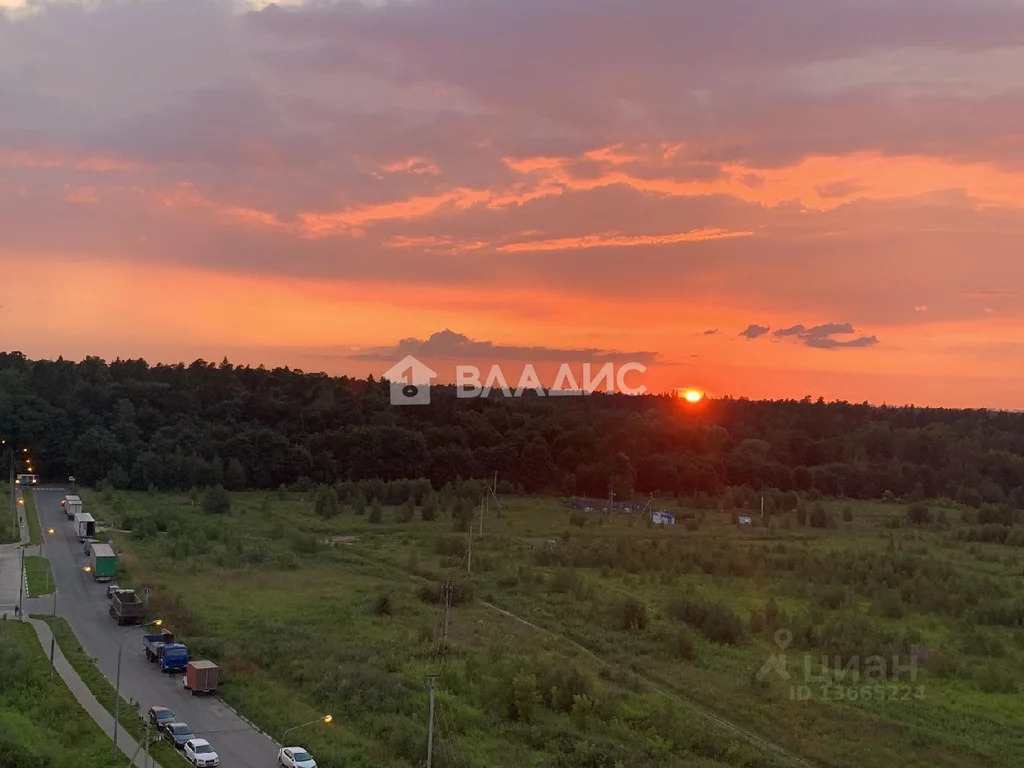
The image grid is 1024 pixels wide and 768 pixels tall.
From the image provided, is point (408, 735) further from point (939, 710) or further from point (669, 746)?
point (939, 710)

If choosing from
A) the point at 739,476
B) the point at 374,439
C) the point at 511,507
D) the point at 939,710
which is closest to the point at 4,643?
the point at 939,710

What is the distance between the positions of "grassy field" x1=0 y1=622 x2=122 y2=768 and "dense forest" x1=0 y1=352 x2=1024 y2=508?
4947 cm

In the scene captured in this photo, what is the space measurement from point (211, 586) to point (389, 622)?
385 inches

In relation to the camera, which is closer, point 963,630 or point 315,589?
point 963,630

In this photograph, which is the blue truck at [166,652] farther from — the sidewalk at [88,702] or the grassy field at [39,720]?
the grassy field at [39,720]

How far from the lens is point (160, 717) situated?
21484mm

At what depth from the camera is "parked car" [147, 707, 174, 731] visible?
21328 mm

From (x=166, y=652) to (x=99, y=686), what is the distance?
2.04 metres

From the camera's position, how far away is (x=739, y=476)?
93500 mm

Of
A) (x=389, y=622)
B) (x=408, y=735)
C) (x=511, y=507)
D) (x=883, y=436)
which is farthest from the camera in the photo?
(x=883, y=436)

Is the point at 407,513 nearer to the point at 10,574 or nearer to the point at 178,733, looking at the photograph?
the point at 10,574

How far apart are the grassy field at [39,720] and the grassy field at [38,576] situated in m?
9.04

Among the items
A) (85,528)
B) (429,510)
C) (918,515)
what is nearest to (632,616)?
(85,528)

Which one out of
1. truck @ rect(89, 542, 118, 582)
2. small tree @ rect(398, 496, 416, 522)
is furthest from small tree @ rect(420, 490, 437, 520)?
truck @ rect(89, 542, 118, 582)
